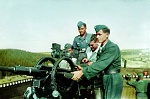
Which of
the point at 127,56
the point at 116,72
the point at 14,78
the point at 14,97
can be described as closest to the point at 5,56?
the point at 14,78

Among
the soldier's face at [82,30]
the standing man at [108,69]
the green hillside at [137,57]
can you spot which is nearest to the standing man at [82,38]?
the soldier's face at [82,30]

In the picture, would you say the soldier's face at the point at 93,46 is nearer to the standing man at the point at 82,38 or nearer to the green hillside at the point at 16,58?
the standing man at the point at 82,38

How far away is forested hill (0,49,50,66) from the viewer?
573cm

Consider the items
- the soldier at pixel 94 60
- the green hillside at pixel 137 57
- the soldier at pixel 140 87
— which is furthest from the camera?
the green hillside at pixel 137 57

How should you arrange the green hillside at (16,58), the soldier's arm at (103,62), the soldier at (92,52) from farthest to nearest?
1. the green hillside at (16,58)
2. the soldier at (92,52)
3. the soldier's arm at (103,62)

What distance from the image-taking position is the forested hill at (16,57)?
5.73 meters

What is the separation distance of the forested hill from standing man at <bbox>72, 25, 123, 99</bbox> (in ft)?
10.8

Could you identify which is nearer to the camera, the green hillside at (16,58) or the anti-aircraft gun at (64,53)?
the anti-aircraft gun at (64,53)

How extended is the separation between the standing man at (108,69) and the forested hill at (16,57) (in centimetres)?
328

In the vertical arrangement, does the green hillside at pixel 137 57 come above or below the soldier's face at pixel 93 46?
below

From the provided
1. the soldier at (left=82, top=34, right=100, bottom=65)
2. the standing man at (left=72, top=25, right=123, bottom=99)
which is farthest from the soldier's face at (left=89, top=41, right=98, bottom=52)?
the standing man at (left=72, top=25, right=123, bottom=99)

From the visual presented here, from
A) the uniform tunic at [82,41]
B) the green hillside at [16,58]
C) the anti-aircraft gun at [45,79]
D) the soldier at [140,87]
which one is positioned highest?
the uniform tunic at [82,41]

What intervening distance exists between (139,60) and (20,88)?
2.36 m

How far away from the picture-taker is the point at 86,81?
3.00 meters
